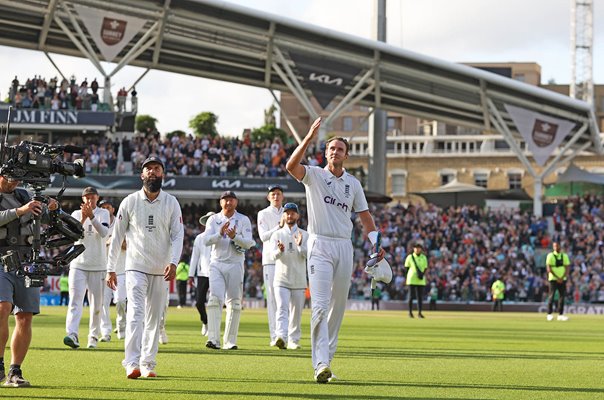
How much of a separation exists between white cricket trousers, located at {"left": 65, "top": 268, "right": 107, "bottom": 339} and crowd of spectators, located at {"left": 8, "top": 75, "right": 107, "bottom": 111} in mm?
39684

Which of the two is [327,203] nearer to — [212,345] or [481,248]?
[212,345]

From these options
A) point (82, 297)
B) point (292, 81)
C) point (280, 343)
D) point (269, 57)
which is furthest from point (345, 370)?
point (292, 81)

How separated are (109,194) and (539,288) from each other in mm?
19511

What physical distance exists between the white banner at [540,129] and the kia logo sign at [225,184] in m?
16.0

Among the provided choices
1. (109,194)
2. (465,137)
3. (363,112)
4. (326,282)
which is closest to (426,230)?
(109,194)

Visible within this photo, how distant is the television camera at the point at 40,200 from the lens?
11.5 metres

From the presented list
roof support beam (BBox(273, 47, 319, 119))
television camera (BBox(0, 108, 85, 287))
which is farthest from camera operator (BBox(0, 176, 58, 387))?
roof support beam (BBox(273, 47, 319, 119))

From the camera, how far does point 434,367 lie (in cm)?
1591

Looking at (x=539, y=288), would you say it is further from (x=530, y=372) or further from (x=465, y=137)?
(x=465, y=137)

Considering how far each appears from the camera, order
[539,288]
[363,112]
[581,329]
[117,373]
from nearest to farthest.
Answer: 1. [117,373]
2. [581,329]
3. [539,288]
4. [363,112]

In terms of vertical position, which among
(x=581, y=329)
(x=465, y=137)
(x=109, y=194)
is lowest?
(x=581, y=329)

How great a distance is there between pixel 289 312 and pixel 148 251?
6643 mm

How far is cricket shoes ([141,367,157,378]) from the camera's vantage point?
13750 millimetres

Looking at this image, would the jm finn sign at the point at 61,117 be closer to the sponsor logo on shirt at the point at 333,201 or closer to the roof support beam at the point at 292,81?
the roof support beam at the point at 292,81
